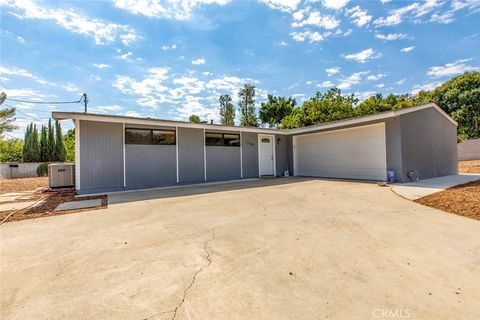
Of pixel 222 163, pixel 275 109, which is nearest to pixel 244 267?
pixel 222 163

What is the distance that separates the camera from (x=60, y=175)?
318 inches

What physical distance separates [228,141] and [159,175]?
3.43 meters

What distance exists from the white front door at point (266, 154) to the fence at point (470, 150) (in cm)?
1834

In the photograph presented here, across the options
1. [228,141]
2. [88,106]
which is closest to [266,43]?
[228,141]

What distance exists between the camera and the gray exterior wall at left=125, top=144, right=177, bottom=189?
7770 mm

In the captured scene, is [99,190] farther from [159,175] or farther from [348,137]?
[348,137]

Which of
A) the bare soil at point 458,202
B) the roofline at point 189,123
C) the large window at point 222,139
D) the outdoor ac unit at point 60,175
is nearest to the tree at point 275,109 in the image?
the roofline at point 189,123

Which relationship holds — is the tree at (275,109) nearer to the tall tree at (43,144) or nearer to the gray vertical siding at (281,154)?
the gray vertical siding at (281,154)

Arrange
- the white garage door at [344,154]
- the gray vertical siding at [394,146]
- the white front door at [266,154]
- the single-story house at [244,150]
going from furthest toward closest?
the white front door at [266,154] < the white garage door at [344,154] < the gray vertical siding at [394,146] < the single-story house at [244,150]

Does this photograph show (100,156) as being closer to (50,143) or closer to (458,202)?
(458,202)

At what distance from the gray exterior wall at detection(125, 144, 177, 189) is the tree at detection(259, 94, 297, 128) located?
17.3 meters

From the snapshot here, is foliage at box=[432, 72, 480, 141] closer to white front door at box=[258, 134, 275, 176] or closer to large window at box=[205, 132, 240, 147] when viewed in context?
white front door at box=[258, 134, 275, 176]

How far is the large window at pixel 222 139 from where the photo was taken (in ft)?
31.2

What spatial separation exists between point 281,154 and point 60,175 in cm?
985
